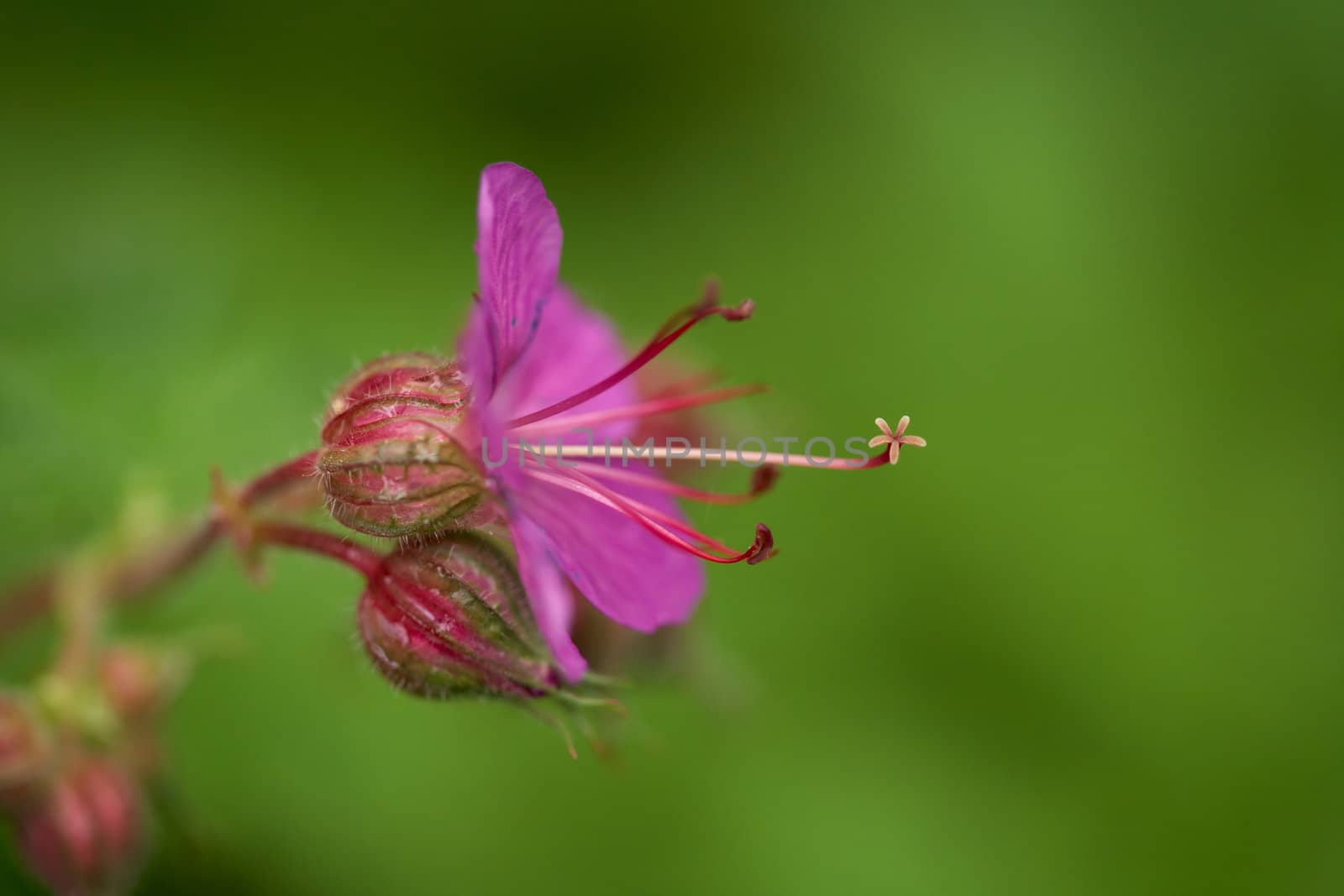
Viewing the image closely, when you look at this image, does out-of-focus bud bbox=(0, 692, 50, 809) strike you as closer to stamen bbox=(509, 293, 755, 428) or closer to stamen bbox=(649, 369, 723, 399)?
stamen bbox=(509, 293, 755, 428)

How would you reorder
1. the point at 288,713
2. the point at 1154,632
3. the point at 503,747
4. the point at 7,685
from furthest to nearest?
the point at 1154,632 < the point at 503,747 < the point at 288,713 < the point at 7,685

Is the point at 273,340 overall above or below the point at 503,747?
above

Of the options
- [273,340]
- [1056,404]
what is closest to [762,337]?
[1056,404]

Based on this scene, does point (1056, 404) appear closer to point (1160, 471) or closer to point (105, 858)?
point (1160, 471)

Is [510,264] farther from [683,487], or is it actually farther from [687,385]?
[687,385]

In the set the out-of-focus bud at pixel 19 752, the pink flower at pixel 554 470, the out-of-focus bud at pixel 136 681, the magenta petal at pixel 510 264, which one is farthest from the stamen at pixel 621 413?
the out-of-focus bud at pixel 19 752

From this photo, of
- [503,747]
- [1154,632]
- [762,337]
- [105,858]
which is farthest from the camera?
[762,337]

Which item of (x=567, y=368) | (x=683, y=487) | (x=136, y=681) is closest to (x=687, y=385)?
(x=567, y=368)
